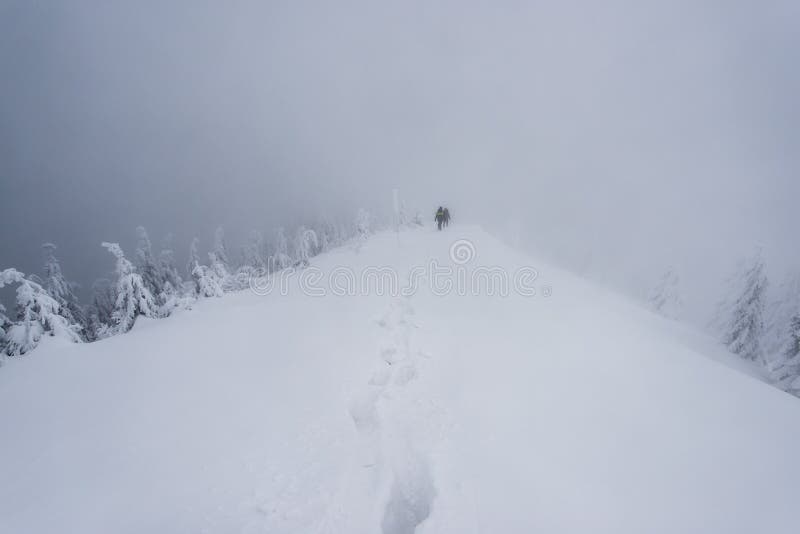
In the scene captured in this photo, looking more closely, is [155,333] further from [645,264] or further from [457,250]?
[645,264]

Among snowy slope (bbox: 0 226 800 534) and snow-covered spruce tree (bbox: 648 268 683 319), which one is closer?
snowy slope (bbox: 0 226 800 534)

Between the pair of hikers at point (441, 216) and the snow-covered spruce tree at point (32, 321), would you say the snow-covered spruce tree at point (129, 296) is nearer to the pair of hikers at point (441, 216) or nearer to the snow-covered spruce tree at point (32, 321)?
the snow-covered spruce tree at point (32, 321)

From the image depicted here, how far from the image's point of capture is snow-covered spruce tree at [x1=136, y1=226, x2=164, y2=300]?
78.7 feet

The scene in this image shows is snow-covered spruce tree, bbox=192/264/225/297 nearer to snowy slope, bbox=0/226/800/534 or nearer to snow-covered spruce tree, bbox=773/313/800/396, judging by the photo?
snowy slope, bbox=0/226/800/534

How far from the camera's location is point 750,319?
2033 centimetres

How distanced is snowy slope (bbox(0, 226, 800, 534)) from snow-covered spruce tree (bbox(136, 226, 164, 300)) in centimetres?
1939

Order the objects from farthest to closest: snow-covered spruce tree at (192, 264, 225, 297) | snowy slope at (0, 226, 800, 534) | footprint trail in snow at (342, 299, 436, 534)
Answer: snow-covered spruce tree at (192, 264, 225, 297) < footprint trail in snow at (342, 299, 436, 534) < snowy slope at (0, 226, 800, 534)

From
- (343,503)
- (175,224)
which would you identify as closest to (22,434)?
(343,503)

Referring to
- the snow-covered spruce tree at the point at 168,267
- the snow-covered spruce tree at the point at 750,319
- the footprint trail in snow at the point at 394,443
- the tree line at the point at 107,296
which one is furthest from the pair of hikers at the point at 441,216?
the snow-covered spruce tree at the point at 168,267

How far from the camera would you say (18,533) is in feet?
12.2

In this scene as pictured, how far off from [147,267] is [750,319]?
44.1 m

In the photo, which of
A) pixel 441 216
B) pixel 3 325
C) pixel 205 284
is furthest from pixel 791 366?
pixel 3 325

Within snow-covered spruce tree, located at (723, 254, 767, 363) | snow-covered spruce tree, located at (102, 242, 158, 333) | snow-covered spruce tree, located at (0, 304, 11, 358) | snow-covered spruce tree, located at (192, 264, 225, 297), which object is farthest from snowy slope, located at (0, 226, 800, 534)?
snow-covered spruce tree, located at (723, 254, 767, 363)

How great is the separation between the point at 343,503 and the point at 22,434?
206 inches
